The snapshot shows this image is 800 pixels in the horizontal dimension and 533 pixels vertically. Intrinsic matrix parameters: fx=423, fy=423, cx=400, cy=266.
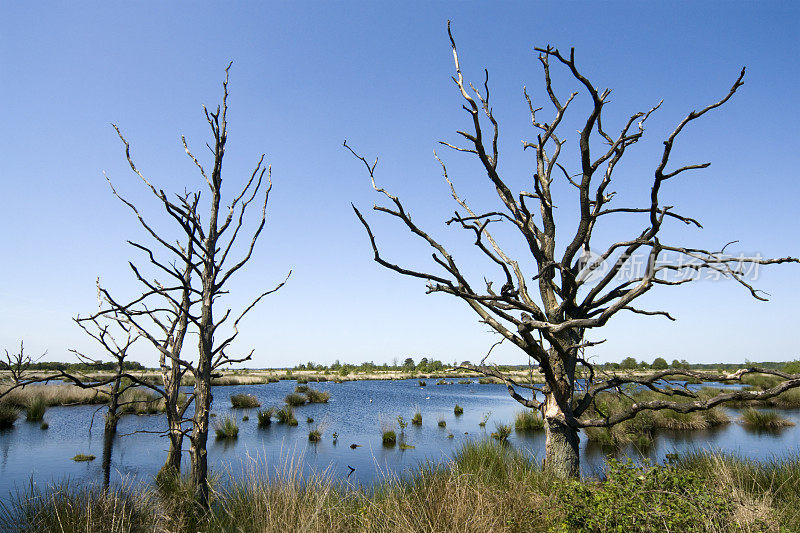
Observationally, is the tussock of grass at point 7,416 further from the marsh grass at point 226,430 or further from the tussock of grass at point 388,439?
the tussock of grass at point 388,439

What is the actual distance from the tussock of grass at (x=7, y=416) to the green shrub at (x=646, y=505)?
23678mm

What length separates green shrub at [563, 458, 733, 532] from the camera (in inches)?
123

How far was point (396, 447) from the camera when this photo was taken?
1620 centimetres

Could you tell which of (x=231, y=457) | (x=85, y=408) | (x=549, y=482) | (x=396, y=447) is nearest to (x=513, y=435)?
(x=396, y=447)

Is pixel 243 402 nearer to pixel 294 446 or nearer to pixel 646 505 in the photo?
pixel 294 446

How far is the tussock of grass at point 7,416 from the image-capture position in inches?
705

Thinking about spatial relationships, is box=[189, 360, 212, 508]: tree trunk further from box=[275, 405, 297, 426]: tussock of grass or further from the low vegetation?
box=[275, 405, 297, 426]: tussock of grass

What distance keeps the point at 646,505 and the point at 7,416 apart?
80.2ft

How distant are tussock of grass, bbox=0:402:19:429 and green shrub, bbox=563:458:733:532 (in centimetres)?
2368

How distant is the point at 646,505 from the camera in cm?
314

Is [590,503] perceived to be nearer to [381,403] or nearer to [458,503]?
[458,503]

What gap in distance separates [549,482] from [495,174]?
122 inches

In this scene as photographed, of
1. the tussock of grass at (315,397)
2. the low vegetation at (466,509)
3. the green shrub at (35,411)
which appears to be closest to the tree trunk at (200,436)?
the low vegetation at (466,509)

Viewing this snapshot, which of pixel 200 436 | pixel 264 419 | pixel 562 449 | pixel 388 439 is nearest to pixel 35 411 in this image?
pixel 264 419
